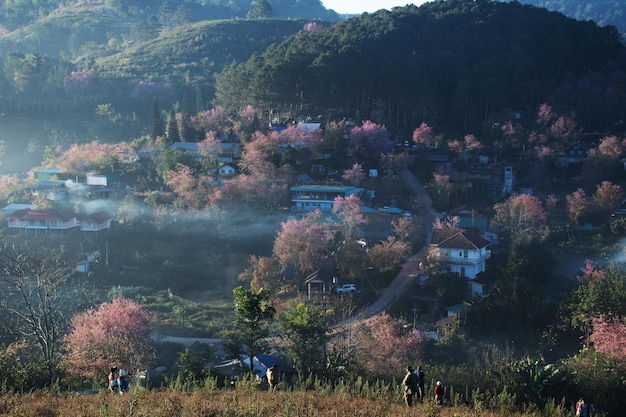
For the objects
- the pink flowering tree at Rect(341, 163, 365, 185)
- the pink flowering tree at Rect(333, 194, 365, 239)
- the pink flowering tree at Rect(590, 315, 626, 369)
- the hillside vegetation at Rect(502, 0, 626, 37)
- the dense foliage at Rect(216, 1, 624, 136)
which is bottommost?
the pink flowering tree at Rect(590, 315, 626, 369)

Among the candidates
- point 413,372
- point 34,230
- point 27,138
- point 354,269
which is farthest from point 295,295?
point 27,138

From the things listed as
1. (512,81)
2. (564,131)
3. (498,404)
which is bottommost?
(498,404)

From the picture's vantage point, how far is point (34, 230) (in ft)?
71.1

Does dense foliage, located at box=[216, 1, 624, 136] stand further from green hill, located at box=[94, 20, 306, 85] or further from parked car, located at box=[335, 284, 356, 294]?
parked car, located at box=[335, 284, 356, 294]

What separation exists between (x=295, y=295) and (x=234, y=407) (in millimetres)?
11842

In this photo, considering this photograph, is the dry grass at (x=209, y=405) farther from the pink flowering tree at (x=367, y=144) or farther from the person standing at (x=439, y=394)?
the pink flowering tree at (x=367, y=144)

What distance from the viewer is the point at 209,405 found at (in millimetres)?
6336

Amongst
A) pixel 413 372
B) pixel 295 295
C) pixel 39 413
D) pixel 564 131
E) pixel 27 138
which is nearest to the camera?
pixel 39 413

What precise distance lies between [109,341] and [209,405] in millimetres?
6706

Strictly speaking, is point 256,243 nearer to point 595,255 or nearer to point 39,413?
point 595,255

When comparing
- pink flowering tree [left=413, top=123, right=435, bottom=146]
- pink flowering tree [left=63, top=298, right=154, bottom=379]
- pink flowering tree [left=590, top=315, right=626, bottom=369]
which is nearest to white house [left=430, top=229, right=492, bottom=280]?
pink flowering tree [left=590, top=315, right=626, bottom=369]

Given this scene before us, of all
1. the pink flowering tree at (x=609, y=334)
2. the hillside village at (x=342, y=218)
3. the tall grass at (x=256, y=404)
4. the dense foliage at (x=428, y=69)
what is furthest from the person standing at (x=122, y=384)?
the dense foliage at (x=428, y=69)

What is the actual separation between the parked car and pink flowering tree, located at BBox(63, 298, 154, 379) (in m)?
5.58

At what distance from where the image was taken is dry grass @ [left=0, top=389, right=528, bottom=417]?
6074 millimetres
